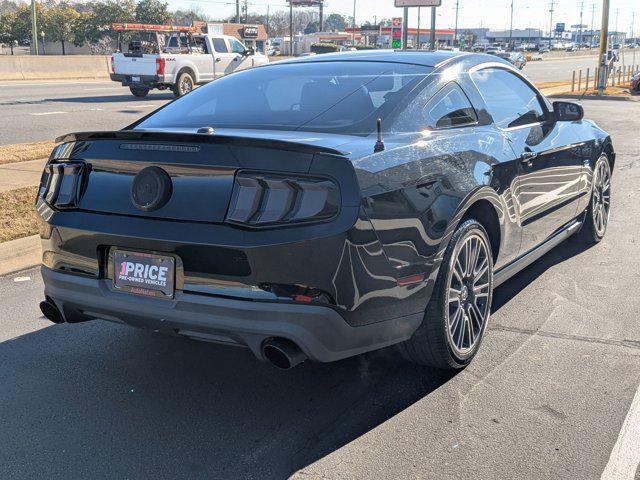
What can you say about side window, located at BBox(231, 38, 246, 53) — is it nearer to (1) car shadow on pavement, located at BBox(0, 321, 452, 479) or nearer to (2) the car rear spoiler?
(1) car shadow on pavement, located at BBox(0, 321, 452, 479)

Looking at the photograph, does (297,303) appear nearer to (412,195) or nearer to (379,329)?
(379,329)

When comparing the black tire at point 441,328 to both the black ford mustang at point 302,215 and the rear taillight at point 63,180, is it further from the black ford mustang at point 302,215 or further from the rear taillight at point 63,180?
the rear taillight at point 63,180

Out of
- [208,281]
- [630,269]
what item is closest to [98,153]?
[208,281]

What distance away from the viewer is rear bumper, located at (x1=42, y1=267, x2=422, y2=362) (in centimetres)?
304

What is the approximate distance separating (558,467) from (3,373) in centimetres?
281

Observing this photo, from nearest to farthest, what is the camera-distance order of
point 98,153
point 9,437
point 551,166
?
point 9,437 → point 98,153 → point 551,166

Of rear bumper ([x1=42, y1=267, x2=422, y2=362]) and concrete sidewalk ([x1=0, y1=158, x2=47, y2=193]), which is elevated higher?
rear bumper ([x1=42, y1=267, x2=422, y2=362])

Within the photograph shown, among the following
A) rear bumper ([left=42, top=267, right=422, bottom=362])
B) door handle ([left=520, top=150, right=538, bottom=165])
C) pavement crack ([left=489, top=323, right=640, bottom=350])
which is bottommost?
pavement crack ([left=489, top=323, right=640, bottom=350])

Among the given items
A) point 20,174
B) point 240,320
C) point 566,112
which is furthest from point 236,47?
point 240,320

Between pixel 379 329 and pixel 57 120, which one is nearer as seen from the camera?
pixel 379 329

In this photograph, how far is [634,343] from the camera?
4316mm

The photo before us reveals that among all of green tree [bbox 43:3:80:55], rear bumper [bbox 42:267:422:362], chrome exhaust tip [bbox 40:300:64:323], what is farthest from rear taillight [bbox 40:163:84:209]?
green tree [bbox 43:3:80:55]

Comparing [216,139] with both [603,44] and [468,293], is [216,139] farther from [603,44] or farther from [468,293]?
[603,44]

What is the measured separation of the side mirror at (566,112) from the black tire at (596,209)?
0.70 metres
